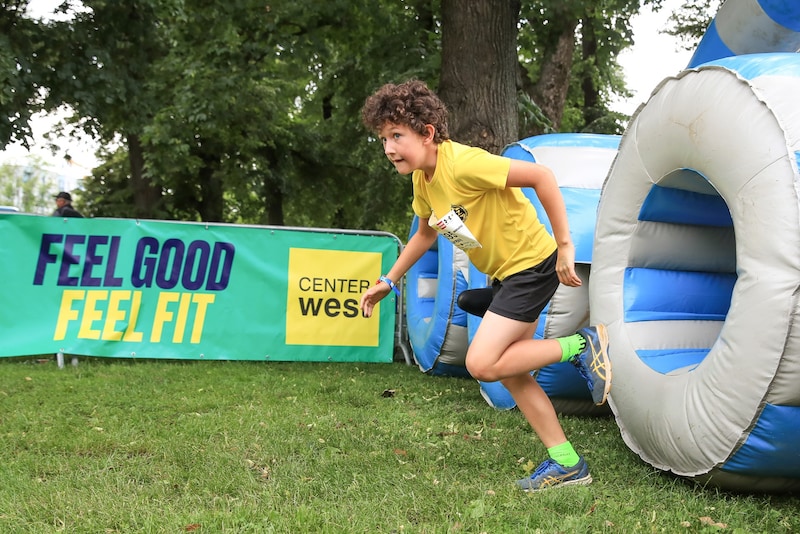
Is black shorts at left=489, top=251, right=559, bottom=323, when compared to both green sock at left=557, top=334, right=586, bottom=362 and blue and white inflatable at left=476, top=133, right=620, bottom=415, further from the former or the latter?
blue and white inflatable at left=476, top=133, right=620, bottom=415

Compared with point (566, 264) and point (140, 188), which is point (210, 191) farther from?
point (566, 264)

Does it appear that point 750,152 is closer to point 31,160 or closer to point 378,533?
point 378,533

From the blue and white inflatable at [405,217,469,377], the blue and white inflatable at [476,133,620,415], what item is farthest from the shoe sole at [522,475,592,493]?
the blue and white inflatable at [405,217,469,377]

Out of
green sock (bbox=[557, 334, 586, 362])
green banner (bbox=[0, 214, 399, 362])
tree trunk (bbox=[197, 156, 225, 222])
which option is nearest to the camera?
green sock (bbox=[557, 334, 586, 362])

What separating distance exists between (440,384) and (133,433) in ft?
9.73

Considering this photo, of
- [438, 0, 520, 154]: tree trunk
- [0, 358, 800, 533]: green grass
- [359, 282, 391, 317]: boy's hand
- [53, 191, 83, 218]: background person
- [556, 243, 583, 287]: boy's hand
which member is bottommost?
[0, 358, 800, 533]: green grass

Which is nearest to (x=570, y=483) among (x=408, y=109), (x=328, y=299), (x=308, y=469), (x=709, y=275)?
(x=308, y=469)

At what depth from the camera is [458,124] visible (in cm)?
873

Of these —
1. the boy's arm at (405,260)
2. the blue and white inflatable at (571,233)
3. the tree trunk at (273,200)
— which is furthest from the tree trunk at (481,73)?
the tree trunk at (273,200)

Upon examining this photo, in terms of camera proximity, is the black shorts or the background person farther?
Result: the background person

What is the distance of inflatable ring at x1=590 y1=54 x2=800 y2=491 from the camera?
318cm

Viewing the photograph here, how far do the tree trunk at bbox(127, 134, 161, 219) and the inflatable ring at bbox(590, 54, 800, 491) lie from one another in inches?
690

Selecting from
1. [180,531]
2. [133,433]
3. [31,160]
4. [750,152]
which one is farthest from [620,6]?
[31,160]

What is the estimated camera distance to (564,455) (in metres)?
3.76
